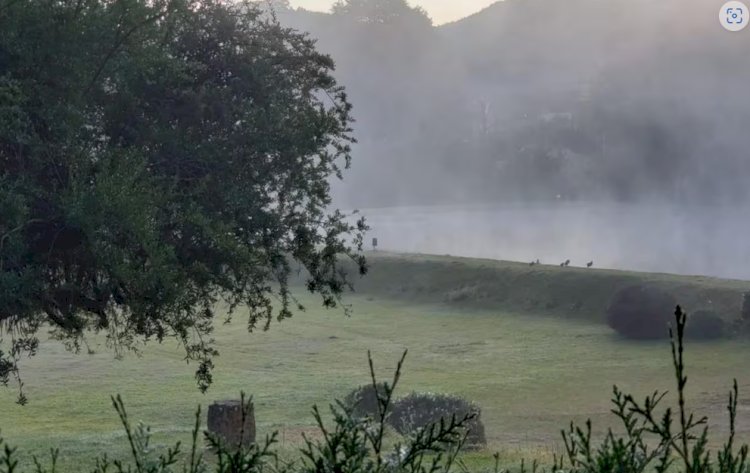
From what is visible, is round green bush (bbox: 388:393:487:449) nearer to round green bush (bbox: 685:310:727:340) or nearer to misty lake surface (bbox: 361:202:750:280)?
round green bush (bbox: 685:310:727:340)

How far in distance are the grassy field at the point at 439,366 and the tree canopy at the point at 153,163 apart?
8.45 m

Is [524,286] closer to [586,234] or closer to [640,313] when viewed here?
[640,313]

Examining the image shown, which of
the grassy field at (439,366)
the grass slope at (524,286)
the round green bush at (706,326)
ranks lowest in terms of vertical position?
the grassy field at (439,366)

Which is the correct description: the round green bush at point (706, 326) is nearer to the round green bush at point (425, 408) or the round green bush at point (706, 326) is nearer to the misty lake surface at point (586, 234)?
the round green bush at point (425, 408)

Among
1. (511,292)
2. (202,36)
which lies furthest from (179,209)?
(511,292)

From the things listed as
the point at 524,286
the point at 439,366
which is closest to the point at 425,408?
the point at 439,366

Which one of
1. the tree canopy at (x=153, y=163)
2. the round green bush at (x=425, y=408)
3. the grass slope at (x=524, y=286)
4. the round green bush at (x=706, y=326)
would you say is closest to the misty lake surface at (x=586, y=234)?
the grass slope at (x=524, y=286)

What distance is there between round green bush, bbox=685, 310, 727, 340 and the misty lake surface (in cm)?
4446

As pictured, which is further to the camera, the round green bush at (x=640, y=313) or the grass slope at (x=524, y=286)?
the grass slope at (x=524, y=286)

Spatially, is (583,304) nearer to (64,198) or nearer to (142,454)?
(64,198)

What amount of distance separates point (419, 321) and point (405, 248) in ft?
159

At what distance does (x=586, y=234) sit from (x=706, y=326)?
231 ft

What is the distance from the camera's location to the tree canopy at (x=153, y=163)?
43.5 ft

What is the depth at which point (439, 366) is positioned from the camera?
1655 inches
